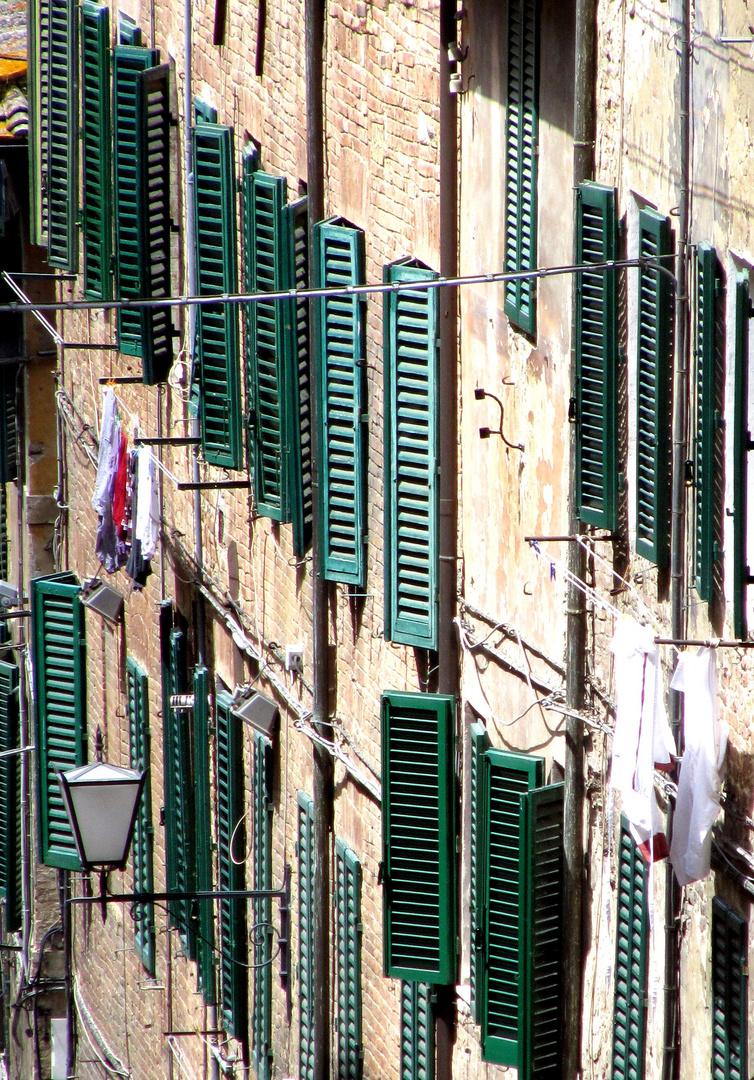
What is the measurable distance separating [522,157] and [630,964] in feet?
11.1

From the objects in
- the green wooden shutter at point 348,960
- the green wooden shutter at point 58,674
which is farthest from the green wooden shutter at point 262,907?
the green wooden shutter at point 58,674

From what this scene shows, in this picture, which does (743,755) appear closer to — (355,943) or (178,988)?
(355,943)

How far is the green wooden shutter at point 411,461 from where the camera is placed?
10.6 meters

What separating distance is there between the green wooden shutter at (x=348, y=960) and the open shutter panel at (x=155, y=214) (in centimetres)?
381

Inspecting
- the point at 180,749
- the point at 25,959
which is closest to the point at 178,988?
the point at 180,749

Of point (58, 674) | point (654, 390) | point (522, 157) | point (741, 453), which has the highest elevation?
point (522, 157)

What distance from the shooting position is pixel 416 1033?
11461 millimetres

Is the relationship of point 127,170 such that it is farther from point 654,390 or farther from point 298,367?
point 654,390

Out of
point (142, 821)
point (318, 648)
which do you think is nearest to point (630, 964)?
point (318, 648)

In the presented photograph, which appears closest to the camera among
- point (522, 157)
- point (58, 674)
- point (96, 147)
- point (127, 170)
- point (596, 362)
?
point (596, 362)

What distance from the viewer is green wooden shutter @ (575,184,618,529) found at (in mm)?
8688

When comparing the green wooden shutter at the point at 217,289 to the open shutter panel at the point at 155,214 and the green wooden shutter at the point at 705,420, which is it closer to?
the open shutter panel at the point at 155,214

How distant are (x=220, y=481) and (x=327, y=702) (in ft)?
7.31

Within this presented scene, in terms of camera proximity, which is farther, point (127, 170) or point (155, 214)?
point (127, 170)
